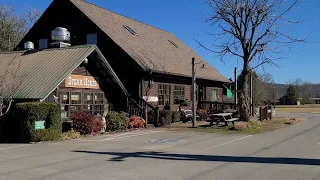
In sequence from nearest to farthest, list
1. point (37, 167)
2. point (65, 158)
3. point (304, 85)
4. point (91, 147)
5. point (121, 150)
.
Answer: point (37, 167)
point (65, 158)
point (121, 150)
point (91, 147)
point (304, 85)

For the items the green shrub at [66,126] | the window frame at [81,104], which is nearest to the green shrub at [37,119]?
the green shrub at [66,126]

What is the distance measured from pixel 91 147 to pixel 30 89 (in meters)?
5.47

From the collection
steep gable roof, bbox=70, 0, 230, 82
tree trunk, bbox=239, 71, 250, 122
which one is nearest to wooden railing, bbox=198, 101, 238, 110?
steep gable roof, bbox=70, 0, 230, 82

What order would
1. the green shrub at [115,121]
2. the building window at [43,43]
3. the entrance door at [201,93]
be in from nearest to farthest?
the green shrub at [115,121] → the building window at [43,43] → the entrance door at [201,93]

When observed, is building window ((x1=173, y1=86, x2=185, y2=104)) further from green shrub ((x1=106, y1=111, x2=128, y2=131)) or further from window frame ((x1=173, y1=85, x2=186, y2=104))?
green shrub ((x1=106, y1=111, x2=128, y2=131))

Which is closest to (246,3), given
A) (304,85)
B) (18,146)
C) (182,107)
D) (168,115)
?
(168,115)

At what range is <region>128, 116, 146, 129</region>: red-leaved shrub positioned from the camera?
20906 millimetres

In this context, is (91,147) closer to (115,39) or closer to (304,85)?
(115,39)

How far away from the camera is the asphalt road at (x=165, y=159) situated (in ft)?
28.9

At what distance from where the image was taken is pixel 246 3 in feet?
74.2

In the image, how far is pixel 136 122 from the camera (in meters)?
21.1

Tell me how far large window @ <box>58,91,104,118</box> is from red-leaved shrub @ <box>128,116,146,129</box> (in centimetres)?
214

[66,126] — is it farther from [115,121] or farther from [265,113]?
[265,113]

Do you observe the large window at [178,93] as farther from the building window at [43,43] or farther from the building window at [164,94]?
the building window at [43,43]
